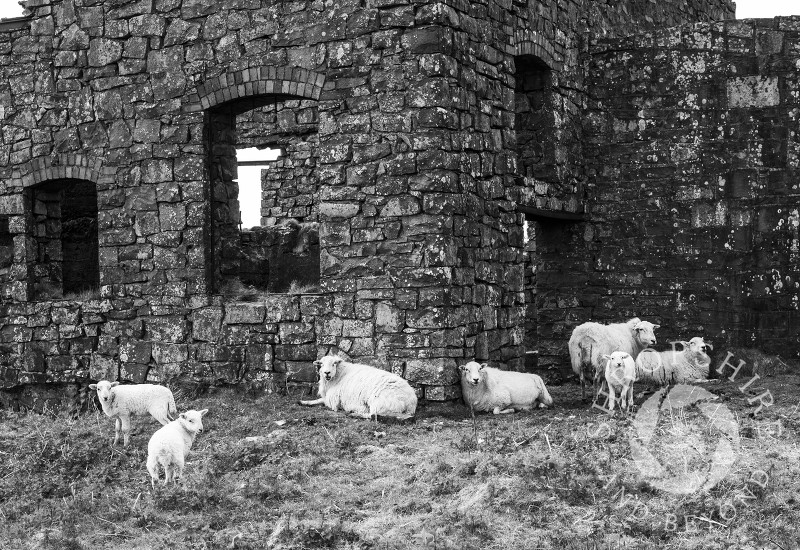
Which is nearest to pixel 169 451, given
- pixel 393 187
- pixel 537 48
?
pixel 393 187

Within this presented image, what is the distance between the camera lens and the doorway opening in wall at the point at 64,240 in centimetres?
1318

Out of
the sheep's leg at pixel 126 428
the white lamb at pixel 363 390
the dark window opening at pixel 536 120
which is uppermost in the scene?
the dark window opening at pixel 536 120

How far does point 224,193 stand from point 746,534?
725cm

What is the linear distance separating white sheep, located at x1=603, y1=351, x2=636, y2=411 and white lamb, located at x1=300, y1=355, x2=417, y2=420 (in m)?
1.91

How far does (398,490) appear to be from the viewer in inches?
313

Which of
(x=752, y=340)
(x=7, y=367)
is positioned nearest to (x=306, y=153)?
(x=7, y=367)

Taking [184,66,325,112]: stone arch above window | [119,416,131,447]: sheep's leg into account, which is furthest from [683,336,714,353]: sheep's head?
[119,416,131,447]: sheep's leg

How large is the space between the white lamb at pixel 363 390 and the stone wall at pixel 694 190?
454 cm

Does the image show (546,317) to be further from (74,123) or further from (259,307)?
(74,123)

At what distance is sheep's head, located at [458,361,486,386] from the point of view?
414 inches

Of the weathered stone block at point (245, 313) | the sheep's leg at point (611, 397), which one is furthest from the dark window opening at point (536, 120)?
the weathered stone block at point (245, 313)

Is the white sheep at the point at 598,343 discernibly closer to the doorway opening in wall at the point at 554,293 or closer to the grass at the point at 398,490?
the grass at the point at 398,490

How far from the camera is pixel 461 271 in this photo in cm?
1090

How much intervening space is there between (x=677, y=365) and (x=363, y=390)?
12.5ft
